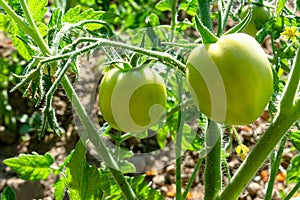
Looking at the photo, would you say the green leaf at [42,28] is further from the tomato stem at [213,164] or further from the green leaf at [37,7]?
the tomato stem at [213,164]

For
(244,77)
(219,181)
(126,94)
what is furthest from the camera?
(219,181)

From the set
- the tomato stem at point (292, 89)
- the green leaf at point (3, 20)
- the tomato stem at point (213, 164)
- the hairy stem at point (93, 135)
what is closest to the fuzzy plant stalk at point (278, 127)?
the tomato stem at point (292, 89)

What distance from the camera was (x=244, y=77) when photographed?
70cm

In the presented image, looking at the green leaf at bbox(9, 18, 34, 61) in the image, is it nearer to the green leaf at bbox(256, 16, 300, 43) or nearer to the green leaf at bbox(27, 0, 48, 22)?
the green leaf at bbox(27, 0, 48, 22)

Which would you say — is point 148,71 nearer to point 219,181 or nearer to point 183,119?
point 219,181

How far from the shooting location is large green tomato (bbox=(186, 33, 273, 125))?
2.29 feet

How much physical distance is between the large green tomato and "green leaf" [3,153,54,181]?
0.55 m

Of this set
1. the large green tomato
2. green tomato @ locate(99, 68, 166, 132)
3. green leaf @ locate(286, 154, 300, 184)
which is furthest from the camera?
green leaf @ locate(286, 154, 300, 184)

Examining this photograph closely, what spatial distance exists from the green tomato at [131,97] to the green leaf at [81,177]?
12cm

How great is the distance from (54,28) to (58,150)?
1417 millimetres

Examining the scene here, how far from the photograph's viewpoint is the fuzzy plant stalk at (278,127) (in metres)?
0.77

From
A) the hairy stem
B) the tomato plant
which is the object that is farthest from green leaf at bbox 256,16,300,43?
the hairy stem

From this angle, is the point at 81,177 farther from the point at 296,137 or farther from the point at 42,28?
the point at 296,137

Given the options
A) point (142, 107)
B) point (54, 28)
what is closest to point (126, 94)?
point (142, 107)
